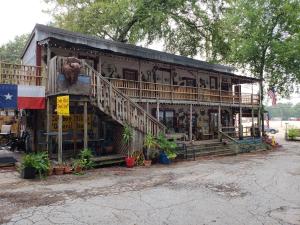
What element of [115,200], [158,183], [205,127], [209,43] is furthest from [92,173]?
[209,43]

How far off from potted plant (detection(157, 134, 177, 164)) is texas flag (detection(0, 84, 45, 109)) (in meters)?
6.38

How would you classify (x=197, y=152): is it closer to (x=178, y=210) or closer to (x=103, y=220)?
(x=178, y=210)

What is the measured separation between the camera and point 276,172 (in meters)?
14.5

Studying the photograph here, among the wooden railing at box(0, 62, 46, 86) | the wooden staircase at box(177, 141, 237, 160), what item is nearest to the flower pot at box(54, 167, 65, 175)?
the wooden railing at box(0, 62, 46, 86)

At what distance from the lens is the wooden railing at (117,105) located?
48.8ft

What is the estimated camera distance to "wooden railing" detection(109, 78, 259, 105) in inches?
770

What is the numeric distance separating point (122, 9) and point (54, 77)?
20.4 meters

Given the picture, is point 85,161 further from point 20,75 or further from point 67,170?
point 20,75

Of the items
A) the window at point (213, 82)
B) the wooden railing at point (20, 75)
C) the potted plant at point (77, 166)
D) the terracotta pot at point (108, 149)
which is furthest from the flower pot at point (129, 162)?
the window at point (213, 82)

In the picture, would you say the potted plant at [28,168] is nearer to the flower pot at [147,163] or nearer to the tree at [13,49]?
the flower pot at [147,163]

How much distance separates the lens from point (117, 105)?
1562 centimetres

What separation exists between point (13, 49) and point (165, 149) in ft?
183

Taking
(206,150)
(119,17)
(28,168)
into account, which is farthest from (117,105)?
(119,17)

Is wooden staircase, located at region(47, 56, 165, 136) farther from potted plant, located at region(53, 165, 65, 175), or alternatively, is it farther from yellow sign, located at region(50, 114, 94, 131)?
potted plant, located at region(53, 165, 65, 175)
